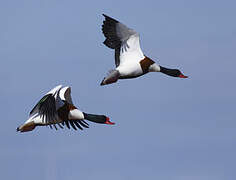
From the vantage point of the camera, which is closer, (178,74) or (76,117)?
(76,117)

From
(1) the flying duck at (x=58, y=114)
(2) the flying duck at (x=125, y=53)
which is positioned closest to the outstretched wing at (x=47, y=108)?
(1) the flying duck at (x=58, y=114)

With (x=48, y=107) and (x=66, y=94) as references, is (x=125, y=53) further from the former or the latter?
(x=48, y=107)

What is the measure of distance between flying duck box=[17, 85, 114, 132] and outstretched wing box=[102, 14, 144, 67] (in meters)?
2.73

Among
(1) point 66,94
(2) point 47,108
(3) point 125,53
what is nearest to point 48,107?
(2) point 47,108

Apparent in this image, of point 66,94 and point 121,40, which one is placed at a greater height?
point 121,40

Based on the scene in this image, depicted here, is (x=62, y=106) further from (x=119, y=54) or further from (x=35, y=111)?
(x=119, y=54)

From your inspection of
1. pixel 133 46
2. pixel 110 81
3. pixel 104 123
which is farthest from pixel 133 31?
pixel 104 123

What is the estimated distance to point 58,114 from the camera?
19.4 meters

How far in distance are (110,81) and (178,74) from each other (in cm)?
310

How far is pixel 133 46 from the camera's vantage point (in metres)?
21.9

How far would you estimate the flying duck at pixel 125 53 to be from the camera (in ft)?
69.7

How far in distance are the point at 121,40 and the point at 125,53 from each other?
1.56 feet

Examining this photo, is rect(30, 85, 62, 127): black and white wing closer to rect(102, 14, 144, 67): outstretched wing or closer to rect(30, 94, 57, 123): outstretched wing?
rect(30, 94, 57, 123): outstretched wing

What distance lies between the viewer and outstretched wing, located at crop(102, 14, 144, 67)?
71.6ft
